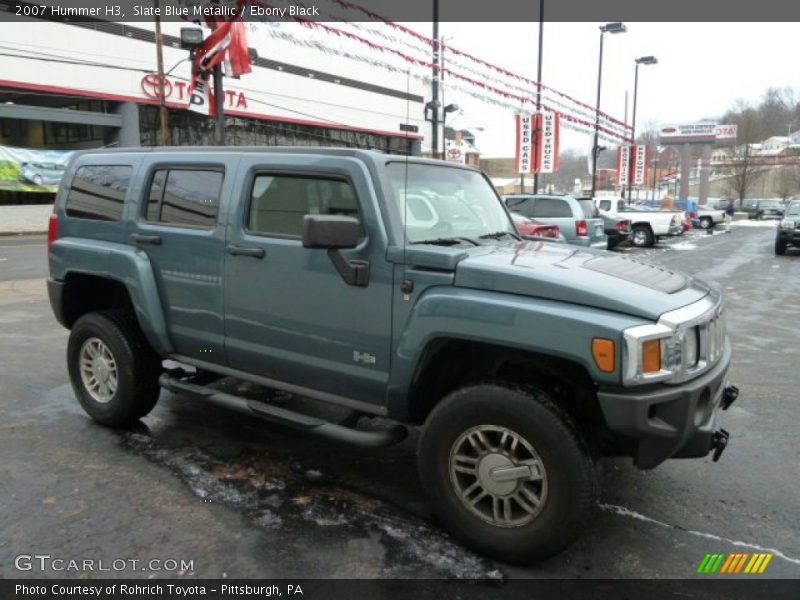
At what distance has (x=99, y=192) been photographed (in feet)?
14.9

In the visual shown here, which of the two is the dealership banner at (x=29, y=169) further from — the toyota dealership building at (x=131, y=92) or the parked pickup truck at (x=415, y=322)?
the parked pickup truck at (x=415, y=322)

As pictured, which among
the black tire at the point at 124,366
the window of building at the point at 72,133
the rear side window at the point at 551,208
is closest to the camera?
the black tire at the point at 124,366

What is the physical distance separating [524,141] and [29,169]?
19.8 m

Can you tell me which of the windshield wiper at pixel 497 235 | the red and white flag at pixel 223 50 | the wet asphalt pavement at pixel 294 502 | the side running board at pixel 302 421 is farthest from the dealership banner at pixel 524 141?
the side running board at pixel 302 421

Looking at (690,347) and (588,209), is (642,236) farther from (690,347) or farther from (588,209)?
(690,347)

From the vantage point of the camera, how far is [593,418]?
3137 millimetres

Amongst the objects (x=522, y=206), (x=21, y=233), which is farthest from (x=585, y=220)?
(x=21, y=233)

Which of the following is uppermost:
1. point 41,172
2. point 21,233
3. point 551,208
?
point 41,172

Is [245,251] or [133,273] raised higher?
[245,251]

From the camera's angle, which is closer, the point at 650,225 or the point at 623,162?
the point at 650,225

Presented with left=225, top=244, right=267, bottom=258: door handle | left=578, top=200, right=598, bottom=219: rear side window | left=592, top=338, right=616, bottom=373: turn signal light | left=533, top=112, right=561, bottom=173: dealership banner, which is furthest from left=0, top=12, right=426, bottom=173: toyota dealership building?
left=592, top=338, right=616, bottom=373: turn signal light

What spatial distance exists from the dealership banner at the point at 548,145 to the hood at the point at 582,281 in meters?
20.9

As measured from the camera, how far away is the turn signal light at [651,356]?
264 centimetres

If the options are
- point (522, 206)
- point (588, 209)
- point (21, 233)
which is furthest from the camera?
point (21, 233)
